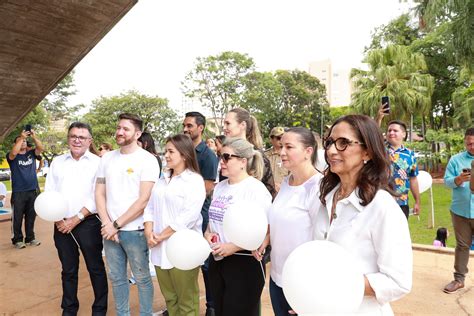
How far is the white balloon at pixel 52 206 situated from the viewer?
3096 millimetres

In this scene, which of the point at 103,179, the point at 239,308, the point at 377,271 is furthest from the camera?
the point at 103,179

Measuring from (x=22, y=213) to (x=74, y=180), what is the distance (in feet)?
12.2

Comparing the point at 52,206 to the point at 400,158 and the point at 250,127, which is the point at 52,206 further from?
the point at 400,158

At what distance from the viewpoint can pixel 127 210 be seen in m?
2.98

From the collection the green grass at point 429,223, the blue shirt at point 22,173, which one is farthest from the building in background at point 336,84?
the blue shirt at point 22,173

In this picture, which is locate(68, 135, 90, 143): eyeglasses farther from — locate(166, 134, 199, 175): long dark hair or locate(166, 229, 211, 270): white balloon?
locate(166, 229, 211, 270): white balloon

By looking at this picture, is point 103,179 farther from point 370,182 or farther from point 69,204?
point 370,182

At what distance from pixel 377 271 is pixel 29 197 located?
6.46 m

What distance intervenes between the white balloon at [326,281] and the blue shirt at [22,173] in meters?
6.28

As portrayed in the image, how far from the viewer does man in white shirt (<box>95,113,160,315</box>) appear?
3006 mm

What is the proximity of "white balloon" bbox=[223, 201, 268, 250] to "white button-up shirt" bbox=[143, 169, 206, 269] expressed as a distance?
1.76ft

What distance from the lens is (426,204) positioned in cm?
1080

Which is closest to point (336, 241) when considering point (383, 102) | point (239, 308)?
point (239, 308)

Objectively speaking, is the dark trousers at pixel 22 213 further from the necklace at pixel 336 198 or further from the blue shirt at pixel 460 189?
the blue shirt at pixel 460 189
